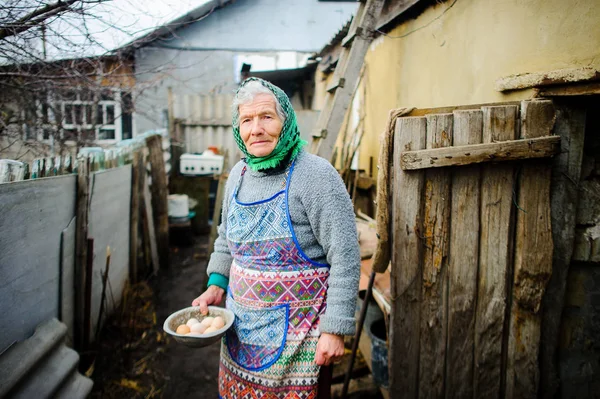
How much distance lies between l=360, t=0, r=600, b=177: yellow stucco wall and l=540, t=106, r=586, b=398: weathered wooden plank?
0.32 m

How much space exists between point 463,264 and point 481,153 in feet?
2.13

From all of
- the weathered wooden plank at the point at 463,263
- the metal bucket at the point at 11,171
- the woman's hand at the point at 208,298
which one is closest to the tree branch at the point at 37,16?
the metal bucket at the point at 11,171

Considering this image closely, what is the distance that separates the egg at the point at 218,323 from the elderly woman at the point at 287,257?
0.10 metres

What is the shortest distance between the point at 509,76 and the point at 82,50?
3.33 meters

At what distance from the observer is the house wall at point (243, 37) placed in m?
12.4

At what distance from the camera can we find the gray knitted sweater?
1.75 meters

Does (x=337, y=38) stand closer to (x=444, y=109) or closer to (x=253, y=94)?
(x=444, y=109)

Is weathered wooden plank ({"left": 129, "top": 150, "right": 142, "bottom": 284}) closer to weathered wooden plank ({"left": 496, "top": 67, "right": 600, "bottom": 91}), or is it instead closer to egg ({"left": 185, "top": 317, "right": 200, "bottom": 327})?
egg ({"left": 185, "top": 317, "right": 200, "bottom": 327})

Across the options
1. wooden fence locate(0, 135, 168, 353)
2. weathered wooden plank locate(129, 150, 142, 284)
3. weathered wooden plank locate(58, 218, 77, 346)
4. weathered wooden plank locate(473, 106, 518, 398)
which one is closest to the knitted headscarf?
weathered wooden plank locate(473, 106, 518, 398)

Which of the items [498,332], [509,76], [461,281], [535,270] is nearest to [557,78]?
[509,76]

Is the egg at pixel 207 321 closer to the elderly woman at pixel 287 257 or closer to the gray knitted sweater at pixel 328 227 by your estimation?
the elderly woman at pixel 287 257

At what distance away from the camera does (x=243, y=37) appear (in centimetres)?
Result: 1298

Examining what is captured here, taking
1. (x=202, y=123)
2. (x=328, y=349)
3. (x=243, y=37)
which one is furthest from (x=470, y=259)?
(x=243, y=37)

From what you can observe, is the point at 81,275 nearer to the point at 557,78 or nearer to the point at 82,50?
the point at 82,50
